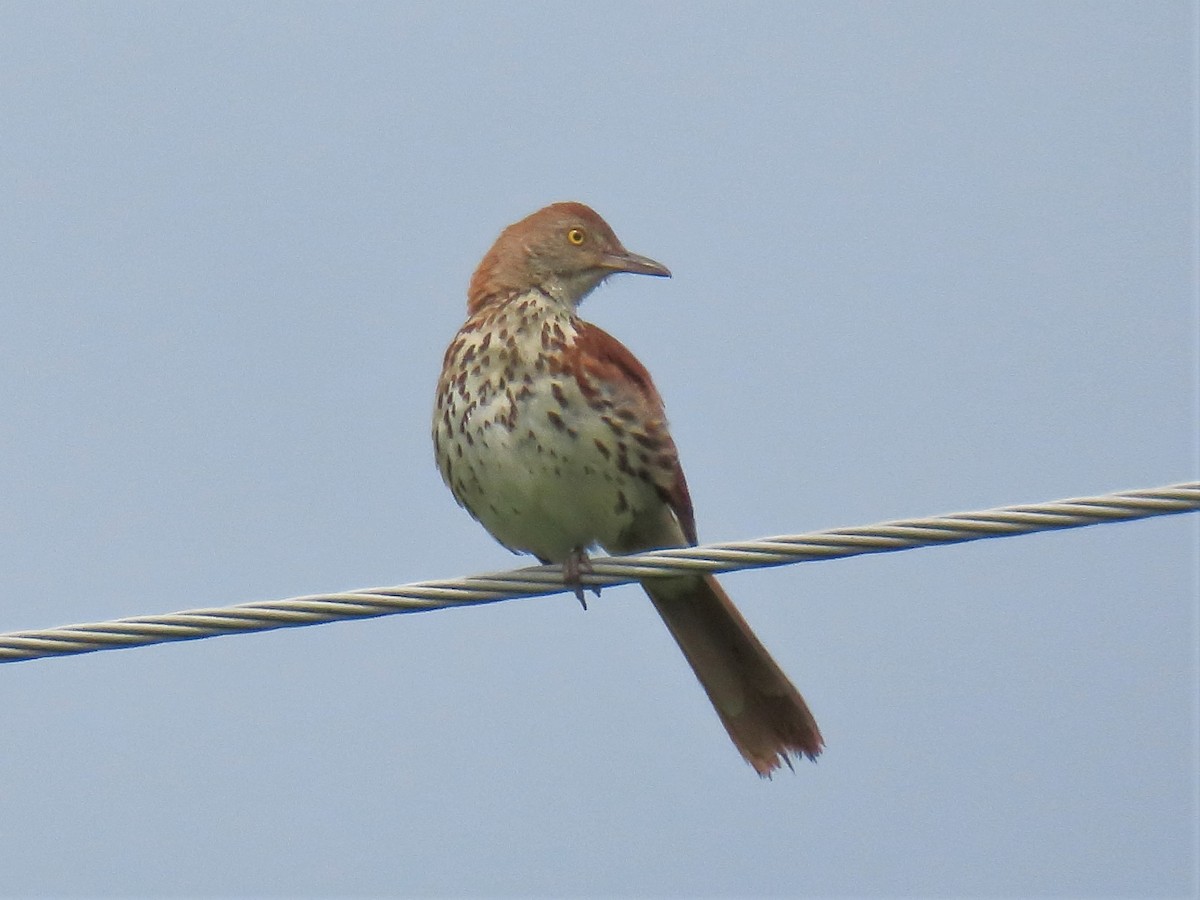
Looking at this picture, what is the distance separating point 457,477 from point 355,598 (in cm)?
142

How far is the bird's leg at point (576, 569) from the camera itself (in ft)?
17.7

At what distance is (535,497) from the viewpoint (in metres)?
5.88

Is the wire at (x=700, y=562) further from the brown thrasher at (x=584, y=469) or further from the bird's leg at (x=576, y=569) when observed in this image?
the brown thrasher at (x=584, y=469)

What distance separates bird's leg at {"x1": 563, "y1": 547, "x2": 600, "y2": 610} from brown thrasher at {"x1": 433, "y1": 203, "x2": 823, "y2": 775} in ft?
0.05

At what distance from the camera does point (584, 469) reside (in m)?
5.86

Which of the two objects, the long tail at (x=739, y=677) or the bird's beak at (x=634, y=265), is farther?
the bird's beak at (x=634, y=265)

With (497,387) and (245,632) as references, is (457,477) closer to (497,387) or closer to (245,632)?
(497,387)

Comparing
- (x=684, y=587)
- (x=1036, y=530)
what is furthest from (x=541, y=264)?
(x=1036, y=530)

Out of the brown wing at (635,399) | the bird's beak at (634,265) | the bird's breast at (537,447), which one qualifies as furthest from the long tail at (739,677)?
the bird's beak at (634,265)

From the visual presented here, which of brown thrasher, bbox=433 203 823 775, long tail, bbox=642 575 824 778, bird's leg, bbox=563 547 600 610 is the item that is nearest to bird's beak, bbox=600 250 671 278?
brown thrasher, bbox=433 203 823 775

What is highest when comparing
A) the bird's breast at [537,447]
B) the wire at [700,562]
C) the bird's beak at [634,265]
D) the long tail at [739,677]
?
the bird's beak at [634,265]

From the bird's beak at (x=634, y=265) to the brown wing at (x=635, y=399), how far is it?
745mm

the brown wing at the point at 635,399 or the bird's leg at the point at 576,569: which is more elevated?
the brown wing at the point at 635,399

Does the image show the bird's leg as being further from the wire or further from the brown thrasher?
the wire
